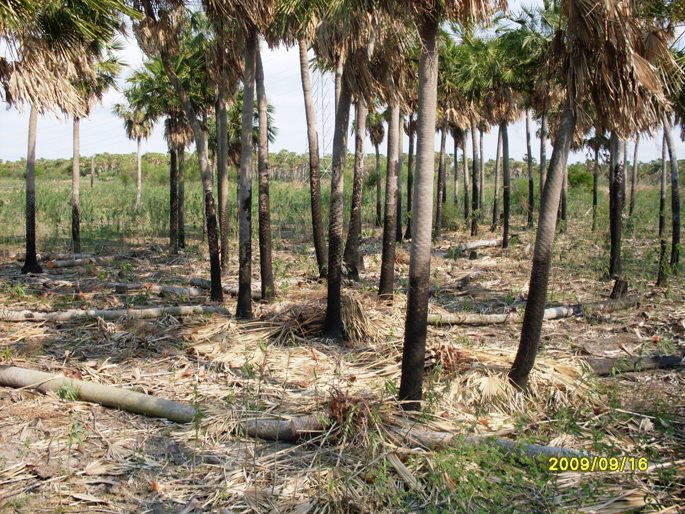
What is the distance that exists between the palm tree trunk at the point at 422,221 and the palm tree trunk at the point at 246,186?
5.27 m

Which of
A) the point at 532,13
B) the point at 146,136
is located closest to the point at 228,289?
the point at 532,13

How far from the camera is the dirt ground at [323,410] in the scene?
5.06m

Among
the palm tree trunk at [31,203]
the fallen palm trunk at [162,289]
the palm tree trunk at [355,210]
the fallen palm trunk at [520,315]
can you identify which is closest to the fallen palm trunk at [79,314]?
the fallen palm trunk at [162,289]

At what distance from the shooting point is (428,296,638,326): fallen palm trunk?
10.9 m

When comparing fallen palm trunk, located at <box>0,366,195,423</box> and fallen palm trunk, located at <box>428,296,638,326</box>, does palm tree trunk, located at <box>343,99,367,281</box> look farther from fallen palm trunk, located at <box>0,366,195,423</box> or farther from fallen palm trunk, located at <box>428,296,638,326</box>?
fallen palm trunk, located at <box>0,366,195,423</box>

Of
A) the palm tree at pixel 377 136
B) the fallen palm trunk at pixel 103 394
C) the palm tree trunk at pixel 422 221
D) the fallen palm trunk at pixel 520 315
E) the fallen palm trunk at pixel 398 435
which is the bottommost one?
the fallen palm trunk at pixel 398 435

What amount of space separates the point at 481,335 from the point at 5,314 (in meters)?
8.68

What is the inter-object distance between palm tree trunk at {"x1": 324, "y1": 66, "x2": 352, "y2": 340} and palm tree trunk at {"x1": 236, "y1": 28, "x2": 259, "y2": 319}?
6.17 feet

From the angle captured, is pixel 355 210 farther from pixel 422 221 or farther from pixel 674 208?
pixel 674 208

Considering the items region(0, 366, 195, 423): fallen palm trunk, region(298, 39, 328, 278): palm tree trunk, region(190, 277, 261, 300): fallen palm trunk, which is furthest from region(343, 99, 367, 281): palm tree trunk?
region(0, 366, 195, 423): fallen palm trunk

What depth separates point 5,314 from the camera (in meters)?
10.6

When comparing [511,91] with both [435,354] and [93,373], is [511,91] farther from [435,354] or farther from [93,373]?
[93,373]

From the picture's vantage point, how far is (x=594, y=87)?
6.54 m

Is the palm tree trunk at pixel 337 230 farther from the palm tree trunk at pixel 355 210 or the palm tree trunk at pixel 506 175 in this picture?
the palm tree trunk at pixel 506 175
